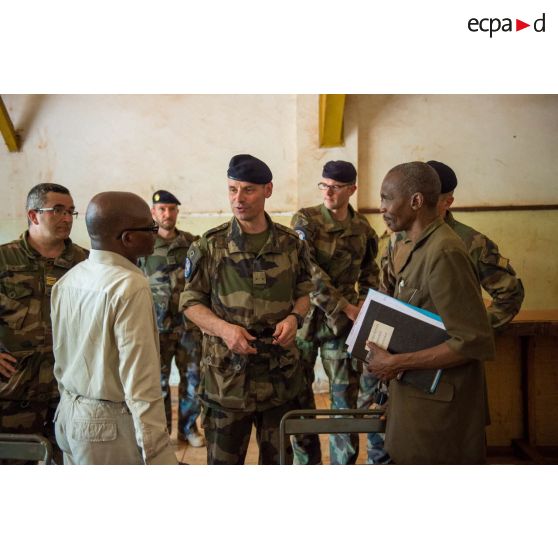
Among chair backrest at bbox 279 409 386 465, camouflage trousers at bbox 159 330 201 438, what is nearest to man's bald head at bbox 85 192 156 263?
chair backrest at bbox 279 409 386 465

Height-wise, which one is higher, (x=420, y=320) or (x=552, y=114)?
(x=552, y=114)

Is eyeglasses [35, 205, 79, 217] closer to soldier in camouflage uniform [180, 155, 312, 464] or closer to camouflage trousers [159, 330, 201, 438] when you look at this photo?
soldier in camouflage uniform [180, 155, 312, 464]

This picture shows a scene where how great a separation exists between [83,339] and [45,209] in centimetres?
108

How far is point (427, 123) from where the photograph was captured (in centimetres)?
481

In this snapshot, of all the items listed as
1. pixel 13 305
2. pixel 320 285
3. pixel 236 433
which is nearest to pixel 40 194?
pixel 13 305

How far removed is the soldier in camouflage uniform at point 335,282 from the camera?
2.94m

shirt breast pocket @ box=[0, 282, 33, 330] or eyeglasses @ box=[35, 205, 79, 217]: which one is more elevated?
eyeglasses @ box=[35, 205, 79, 217]

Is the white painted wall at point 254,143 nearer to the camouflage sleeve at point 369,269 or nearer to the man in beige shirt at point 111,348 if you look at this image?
the camouflage sleeve at point 369,269

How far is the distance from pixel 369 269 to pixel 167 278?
1.34 metres

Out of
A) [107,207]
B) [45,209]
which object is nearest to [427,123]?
[45,209]

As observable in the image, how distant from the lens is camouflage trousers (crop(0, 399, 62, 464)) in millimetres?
2361

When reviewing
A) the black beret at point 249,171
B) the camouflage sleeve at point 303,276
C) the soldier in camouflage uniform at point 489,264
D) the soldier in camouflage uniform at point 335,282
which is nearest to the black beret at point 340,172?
the soldier in camouflage uniform at point 335,282

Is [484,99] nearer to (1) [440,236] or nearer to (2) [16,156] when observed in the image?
(1) [440,236]

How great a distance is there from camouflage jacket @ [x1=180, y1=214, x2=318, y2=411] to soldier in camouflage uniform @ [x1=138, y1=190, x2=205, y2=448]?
1431 millimetres
